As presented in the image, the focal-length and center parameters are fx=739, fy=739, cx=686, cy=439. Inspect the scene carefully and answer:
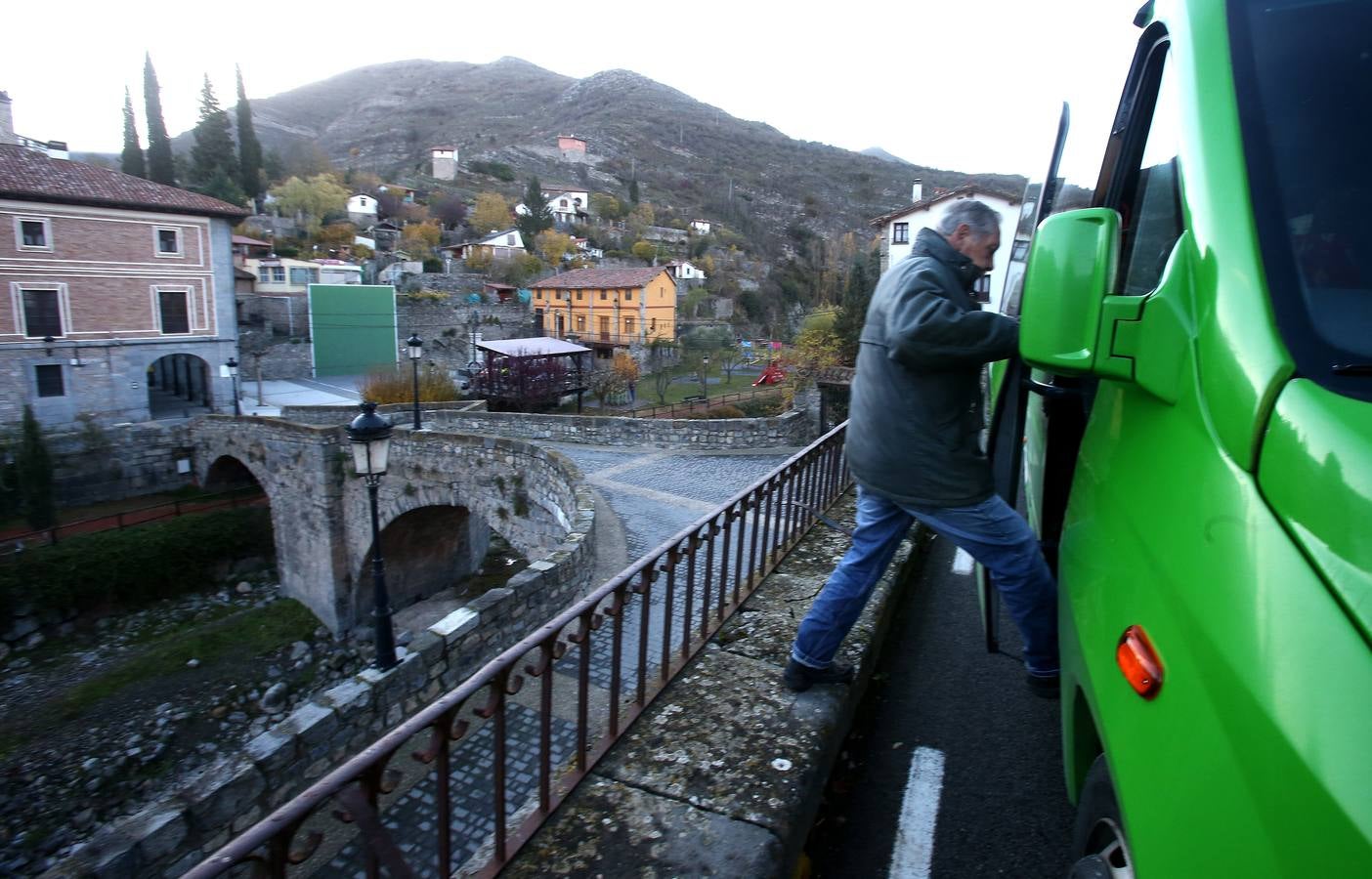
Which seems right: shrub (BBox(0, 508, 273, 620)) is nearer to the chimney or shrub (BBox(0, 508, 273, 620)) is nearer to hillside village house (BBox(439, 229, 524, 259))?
the chimney

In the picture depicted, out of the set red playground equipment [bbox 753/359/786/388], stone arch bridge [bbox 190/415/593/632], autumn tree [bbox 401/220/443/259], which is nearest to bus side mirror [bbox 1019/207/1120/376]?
stone arch bridge [bbox 190/415/593/632]

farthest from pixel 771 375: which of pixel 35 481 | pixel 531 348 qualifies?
pixel 35 481

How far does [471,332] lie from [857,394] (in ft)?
148

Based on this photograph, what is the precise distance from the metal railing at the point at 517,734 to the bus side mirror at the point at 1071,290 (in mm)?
1685

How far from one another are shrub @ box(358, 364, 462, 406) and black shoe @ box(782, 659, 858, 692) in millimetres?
26503

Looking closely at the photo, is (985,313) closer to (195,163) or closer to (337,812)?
(337,812)

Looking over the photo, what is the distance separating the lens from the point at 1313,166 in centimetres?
131

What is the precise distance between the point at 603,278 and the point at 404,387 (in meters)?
22.4

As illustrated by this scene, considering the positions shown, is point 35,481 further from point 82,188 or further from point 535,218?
point 535,218

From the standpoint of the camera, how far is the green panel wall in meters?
41.2

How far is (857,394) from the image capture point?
279 centimetres

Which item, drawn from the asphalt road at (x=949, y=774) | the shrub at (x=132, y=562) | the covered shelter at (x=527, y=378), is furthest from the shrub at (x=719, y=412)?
the asphalt road at (x=949, y=774)

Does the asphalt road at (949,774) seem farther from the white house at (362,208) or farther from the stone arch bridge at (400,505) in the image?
the white house at (362,208)

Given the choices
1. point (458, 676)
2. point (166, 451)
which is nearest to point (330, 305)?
point (166, 451)
